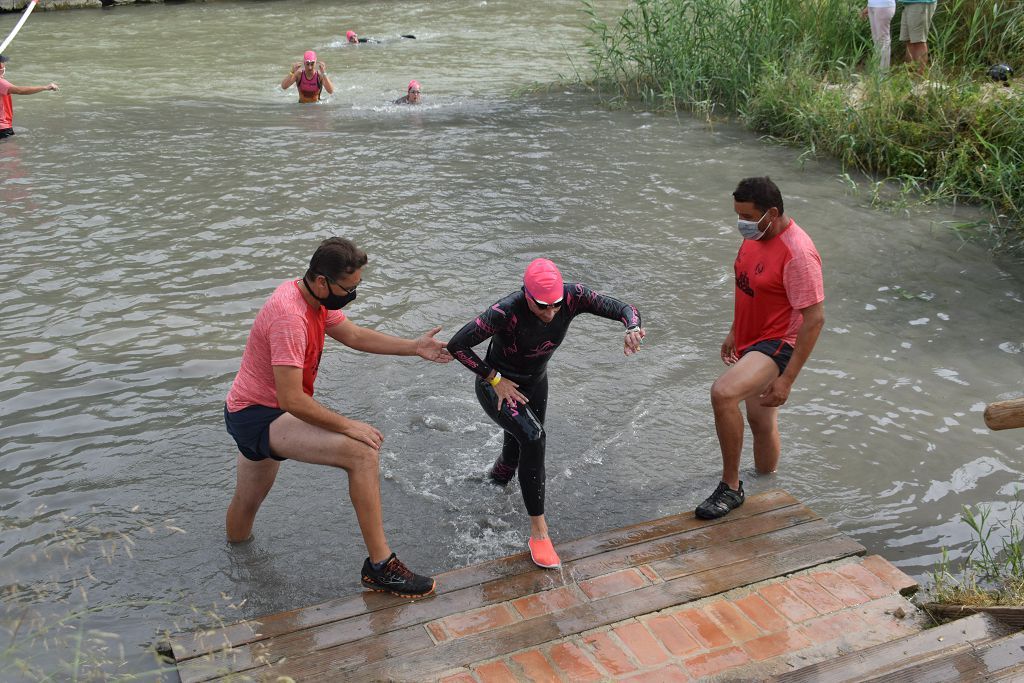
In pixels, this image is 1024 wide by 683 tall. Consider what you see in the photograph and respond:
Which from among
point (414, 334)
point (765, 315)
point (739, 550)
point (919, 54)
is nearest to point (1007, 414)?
point (739, 550)

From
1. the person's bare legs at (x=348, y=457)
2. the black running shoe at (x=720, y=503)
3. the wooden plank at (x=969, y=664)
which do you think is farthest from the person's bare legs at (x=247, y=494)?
the wooden plank at (x=969, y=664)

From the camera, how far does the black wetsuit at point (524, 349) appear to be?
5.22 m

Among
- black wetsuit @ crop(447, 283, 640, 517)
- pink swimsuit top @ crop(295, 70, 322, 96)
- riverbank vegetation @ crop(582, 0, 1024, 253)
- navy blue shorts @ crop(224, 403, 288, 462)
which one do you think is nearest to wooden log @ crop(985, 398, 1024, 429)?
black wetsuit @ crop(447, 283, 640, 517)

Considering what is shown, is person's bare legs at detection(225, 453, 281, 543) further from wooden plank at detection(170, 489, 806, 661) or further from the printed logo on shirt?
the printed logo on shirt

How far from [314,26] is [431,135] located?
1213 cm

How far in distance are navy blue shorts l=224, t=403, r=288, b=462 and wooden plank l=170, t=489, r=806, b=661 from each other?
844mm

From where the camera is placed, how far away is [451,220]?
1098 centimetres

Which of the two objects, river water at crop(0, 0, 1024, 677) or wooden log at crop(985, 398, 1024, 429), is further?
river water at crop(0, 0, 1024, 677)

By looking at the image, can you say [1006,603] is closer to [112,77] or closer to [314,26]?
[112,77]

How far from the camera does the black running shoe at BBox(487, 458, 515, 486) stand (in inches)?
245

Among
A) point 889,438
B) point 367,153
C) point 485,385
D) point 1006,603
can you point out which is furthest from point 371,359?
point 367,153

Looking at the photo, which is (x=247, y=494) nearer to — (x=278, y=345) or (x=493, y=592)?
(x=278, y=345)

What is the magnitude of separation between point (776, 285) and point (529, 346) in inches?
58.2

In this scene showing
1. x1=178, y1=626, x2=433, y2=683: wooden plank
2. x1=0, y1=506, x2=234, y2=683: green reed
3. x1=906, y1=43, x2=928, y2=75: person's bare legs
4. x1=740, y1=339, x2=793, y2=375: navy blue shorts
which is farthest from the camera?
x1=906, y1=43, x2=928, y2=75: person's bare legs
